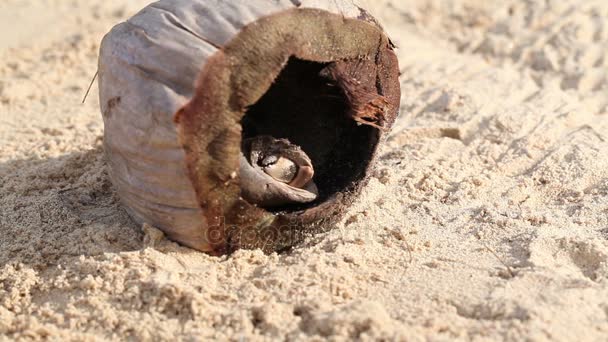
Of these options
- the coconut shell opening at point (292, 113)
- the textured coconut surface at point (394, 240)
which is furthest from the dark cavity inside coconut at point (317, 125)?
the textured coconut surface at point (394, 240)

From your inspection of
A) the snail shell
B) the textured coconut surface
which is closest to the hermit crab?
the snail shell

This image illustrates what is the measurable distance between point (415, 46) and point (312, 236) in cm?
301

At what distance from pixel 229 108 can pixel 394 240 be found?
896mm

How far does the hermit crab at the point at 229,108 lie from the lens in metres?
2.40

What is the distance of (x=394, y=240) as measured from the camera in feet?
9.39

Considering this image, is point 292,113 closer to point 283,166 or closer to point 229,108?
point 283,166

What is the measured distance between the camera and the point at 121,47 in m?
2.50

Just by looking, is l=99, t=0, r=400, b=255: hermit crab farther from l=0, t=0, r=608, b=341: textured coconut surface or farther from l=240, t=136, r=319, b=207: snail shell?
l=0, t=0, r=608, b=341: textured coconut surface

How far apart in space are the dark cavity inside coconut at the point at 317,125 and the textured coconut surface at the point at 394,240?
201mm

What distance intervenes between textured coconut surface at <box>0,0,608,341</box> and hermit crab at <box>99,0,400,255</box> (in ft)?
0.47

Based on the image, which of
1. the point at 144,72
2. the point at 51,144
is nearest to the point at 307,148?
the point at 144,72

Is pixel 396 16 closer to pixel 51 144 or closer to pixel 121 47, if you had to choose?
pixel 51 144

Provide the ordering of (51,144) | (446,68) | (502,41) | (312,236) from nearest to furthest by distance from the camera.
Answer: (312,236) → (51,144) → (446,68) → (502,41)

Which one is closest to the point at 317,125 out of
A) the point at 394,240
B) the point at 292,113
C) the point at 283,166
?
the point at 292,113
